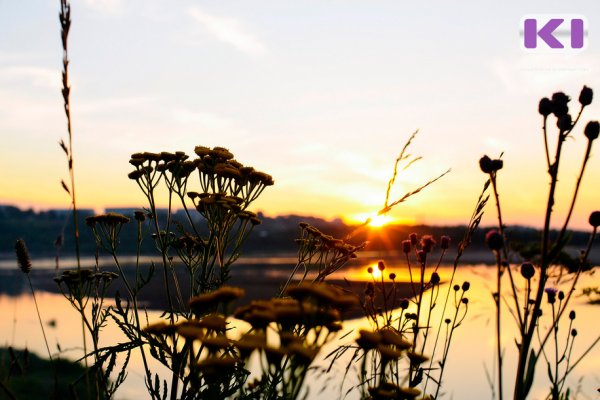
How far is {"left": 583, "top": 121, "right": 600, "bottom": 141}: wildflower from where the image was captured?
2.39m

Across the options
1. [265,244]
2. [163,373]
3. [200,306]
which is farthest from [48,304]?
[265,244]

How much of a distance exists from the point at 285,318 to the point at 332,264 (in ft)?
6.10

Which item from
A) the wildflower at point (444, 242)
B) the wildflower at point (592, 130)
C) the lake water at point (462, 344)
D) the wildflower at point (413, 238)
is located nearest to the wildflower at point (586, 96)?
the wildflower at point (592, 130)

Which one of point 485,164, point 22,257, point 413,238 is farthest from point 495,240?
point 413,238

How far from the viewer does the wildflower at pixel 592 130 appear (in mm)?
2393

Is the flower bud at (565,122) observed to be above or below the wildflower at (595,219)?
above

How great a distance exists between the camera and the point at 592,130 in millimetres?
2396

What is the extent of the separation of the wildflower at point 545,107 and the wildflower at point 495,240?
50 cm

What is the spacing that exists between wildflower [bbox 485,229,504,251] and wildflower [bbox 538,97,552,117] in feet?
1.64

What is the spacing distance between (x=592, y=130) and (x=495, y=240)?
552mm

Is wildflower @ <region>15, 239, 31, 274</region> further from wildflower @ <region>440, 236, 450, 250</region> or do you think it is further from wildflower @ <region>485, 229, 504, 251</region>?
wildflower @ <region>440, 236, 450, 250</region>

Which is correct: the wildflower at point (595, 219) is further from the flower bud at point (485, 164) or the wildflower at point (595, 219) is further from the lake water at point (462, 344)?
the flower bud at point (485, 164)

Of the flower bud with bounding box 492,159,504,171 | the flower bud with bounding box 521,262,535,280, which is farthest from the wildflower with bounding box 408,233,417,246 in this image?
the flower bud with bounding box 492,159,504,171

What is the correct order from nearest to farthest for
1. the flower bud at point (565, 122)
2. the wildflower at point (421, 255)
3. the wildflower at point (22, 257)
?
1. the flower bud at point (565, 122)
2. the wildflower at point (22, 257)
3. the wildflower at point (421, 255)
